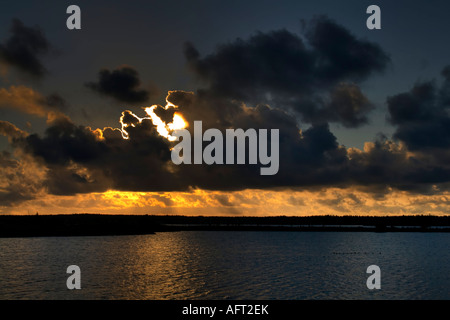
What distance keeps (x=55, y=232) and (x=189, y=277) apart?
115162 millimetres

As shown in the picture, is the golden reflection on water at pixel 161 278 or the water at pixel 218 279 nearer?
the water at pixel 218 279

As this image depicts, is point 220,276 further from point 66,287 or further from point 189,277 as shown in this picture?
point 66,287

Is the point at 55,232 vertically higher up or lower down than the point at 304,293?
higher up

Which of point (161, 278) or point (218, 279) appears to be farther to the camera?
point (161, 278)

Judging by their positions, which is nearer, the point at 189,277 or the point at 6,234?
the point at 189,277

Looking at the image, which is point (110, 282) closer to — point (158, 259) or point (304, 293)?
point (304, 293)

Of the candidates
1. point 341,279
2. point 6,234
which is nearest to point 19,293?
point 341,279

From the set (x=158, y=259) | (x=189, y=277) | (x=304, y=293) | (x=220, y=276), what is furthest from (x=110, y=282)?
(x=158, y=259)

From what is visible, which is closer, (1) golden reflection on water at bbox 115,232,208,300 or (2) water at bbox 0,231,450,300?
(2) water at bbox 0,231,450,300

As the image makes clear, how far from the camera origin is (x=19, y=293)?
139 ft

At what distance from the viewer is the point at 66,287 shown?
4619cm
